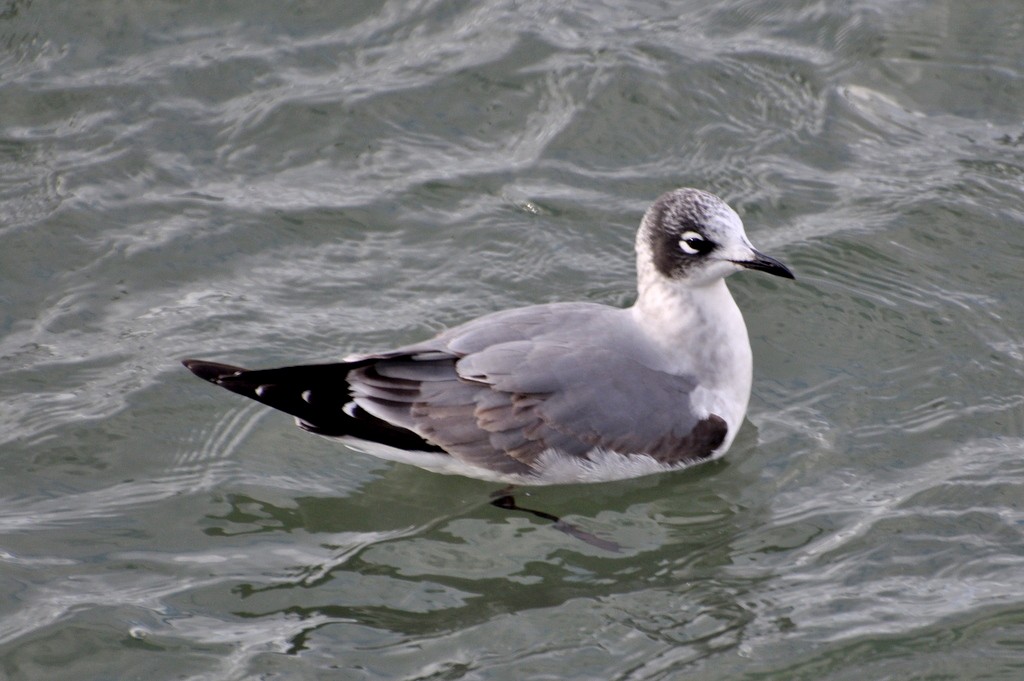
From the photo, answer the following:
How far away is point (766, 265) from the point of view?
699cm

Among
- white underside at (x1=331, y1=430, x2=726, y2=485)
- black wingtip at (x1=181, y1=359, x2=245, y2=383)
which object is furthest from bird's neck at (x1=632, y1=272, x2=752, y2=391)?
black wingtip at (x1=181, y1=359, x2=245, y2=383)

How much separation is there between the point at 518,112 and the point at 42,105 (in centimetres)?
318

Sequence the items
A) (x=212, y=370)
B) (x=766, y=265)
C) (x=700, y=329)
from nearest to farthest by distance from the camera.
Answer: (x=212, y=370)
(x=766, y=265)
(x=700, y=329)

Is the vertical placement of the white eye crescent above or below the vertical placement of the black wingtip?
above

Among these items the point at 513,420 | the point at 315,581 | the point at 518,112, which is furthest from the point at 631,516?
the point at 518,112

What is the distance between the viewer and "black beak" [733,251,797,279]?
6.96 metres

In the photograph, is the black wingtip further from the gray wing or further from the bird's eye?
the bird's eye

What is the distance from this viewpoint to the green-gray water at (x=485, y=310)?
239 inches

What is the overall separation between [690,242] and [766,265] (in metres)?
0.42

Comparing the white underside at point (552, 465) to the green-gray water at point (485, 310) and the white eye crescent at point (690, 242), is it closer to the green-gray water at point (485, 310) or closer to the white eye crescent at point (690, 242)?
the green-gray water at point (485, 310)

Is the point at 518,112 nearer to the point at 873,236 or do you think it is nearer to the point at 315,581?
the point at 873,236

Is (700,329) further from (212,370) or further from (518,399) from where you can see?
(212,370)

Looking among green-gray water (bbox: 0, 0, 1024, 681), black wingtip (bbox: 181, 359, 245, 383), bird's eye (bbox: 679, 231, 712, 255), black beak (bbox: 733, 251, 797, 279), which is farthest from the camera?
bird's eye (bbox: 679, 231, 712, 255)

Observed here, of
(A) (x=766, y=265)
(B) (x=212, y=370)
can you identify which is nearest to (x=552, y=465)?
(A) (x=766, y=265)
